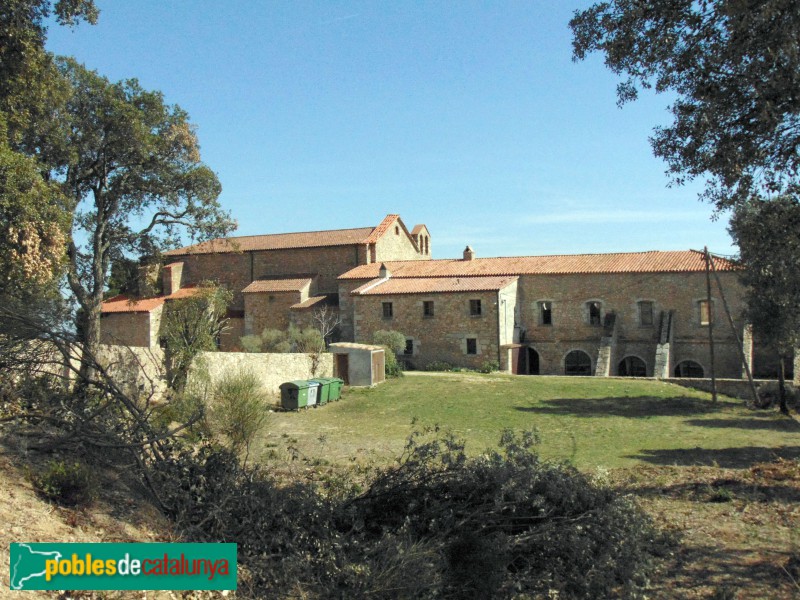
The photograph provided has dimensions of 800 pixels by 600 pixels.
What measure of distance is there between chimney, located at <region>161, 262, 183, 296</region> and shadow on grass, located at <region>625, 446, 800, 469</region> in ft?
121

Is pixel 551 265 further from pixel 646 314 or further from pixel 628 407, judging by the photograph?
pixel 628 407

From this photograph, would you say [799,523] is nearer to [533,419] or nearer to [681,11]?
[681,11]

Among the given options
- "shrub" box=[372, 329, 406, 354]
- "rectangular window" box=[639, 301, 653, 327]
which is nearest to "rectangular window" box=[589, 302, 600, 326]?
"rectangular window" box=[639, 301, 653, 327]

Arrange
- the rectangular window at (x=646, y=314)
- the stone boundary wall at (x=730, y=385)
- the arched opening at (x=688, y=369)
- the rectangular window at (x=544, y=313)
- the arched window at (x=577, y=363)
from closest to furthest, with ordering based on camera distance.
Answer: the stone boundary wall at (x=730, y=385)
the arched opening at (x=688, y=369)
the rectangular window at (x=646, y=314)
the arched window at (x=577, y=363)
the rectangular window at (x=544, y=313)

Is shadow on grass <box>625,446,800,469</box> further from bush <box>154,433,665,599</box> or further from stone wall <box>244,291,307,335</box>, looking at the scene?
stone wall <box>244,291,307,335</box>

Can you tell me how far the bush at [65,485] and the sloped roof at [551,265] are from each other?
32364 millimetres

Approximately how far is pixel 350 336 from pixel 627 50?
98.2 ft

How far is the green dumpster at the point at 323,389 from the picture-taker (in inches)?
936

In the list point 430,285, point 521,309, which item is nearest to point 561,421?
point 430,285

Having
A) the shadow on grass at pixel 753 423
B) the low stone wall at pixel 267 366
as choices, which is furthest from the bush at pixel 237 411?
the shadow on grass at pixel 753 423

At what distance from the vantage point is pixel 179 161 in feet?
66.2

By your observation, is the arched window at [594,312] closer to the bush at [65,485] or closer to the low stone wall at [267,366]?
the low stone wall at [267,366]

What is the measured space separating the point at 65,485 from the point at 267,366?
18.4 meters

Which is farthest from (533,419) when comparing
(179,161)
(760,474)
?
(179,161)
